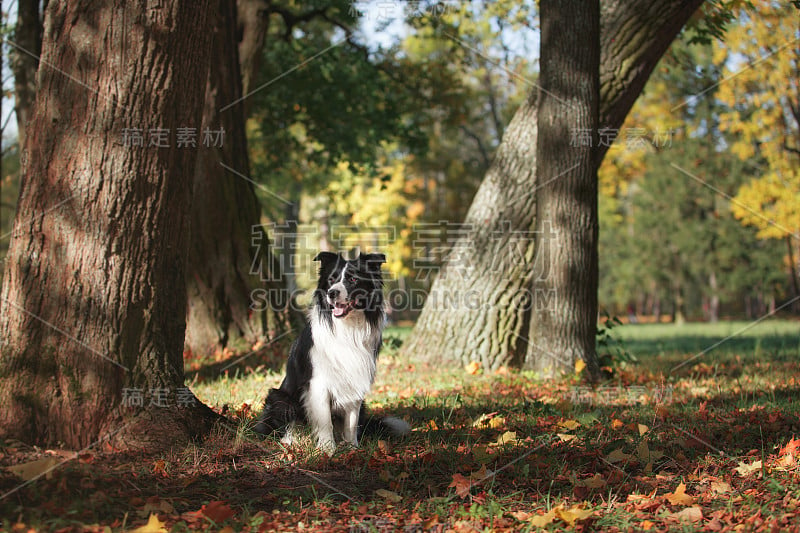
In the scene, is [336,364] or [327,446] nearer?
[327,446]

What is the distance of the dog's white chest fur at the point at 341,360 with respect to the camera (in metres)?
5.18

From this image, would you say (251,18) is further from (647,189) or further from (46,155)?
(647,189)

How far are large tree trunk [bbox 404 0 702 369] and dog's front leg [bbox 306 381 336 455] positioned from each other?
13.1 feet

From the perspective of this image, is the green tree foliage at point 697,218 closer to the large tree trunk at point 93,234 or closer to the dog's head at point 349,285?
the dog's head at point 349,285

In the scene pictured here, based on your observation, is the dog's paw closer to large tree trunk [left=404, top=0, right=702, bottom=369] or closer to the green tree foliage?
large tree trunk [left=404, top=0, right=702, bottom=369]

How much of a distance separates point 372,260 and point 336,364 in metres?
0.92

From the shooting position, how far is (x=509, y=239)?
9.09 meters

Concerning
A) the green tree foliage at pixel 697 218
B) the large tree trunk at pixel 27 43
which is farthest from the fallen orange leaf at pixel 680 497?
the green tree foliage at pixel 697 218

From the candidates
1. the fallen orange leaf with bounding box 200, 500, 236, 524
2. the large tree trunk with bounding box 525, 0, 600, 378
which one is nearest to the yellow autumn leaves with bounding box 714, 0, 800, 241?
the large tree trunk with bounding box 525, 0, 600, 378

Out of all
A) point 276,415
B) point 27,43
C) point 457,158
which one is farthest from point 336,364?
point 457,158

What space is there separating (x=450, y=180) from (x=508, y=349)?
75.9 ft

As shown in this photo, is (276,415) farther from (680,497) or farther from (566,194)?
(566,194)

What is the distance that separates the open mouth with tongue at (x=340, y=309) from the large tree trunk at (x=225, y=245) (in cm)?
463

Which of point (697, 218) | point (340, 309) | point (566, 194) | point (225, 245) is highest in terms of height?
point (697, 218)
